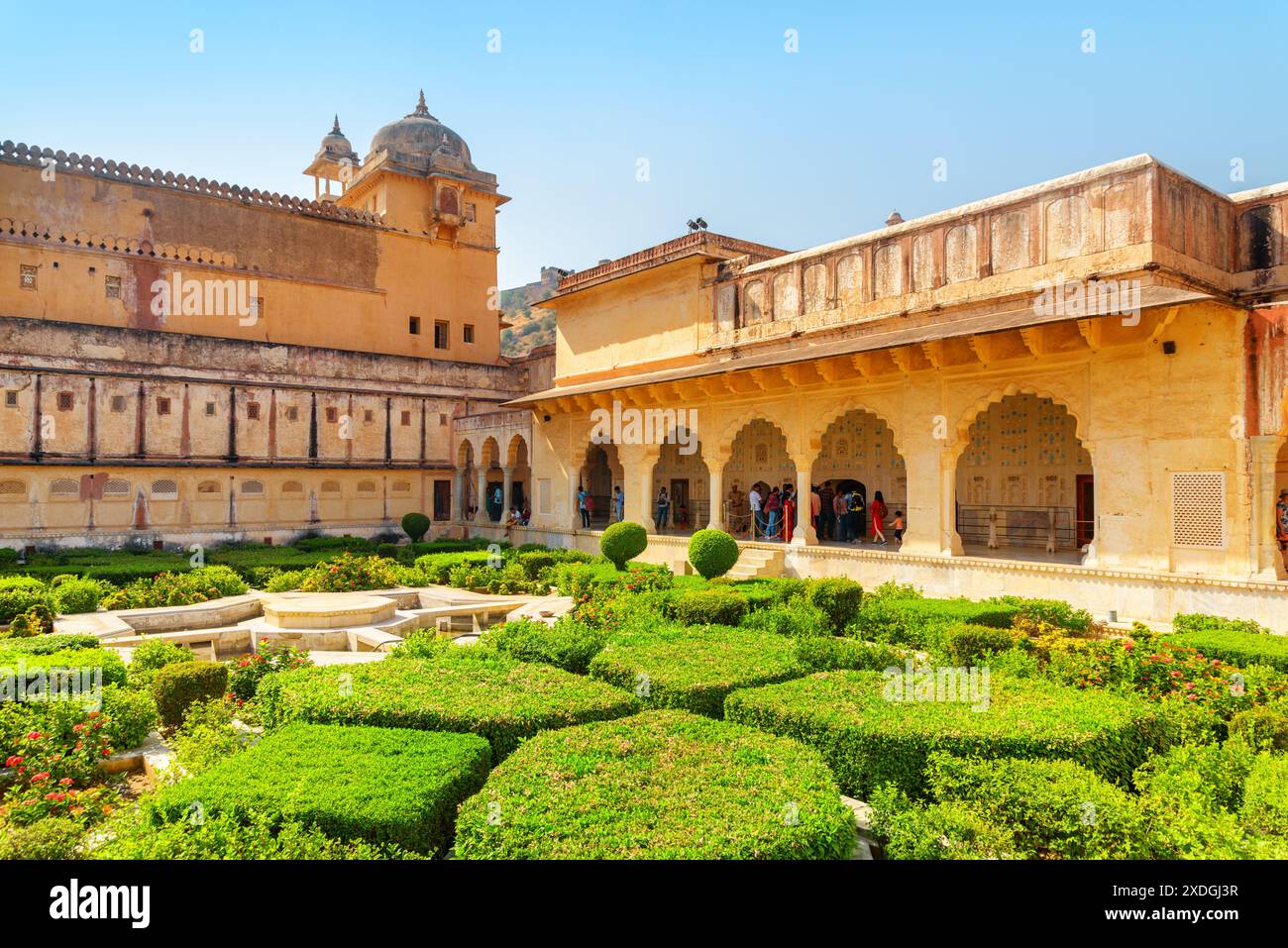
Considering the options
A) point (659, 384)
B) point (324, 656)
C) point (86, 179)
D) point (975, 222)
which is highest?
point (86, 179)

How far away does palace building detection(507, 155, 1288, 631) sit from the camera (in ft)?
36.3

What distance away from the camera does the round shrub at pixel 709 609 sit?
11328mm

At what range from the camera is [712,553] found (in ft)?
47.5

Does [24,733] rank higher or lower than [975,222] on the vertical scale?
lower

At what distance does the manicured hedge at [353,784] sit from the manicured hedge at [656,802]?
0.97 ft

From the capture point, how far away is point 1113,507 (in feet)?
39.6

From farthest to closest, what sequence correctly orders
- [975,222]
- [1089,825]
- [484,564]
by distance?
[484,564] → [975,222] → [1089,825]

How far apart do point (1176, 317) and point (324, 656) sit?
40.3 feet

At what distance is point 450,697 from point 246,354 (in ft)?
73.5

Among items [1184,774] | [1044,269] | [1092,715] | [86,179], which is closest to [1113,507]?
[1044,269]

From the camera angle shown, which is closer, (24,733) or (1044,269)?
(24,733)

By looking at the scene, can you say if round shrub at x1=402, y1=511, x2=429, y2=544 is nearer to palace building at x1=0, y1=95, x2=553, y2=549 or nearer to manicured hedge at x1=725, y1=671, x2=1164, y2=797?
palace building at x1=0, y1=95, x2=553, y2=549
